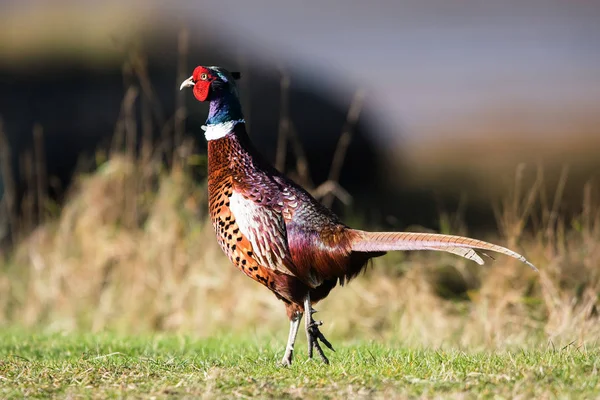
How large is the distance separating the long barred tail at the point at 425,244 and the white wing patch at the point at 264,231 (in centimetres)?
42

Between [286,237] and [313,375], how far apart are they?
85 cm

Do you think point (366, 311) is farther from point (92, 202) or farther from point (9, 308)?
point (9, 308)

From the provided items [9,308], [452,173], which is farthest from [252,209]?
[452,173]

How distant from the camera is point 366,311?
8.31 m

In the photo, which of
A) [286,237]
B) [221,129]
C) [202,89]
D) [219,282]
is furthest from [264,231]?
[219,282]

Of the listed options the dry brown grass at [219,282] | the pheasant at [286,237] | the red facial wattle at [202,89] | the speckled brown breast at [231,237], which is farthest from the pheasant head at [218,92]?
the dry brown grass at [219,282]

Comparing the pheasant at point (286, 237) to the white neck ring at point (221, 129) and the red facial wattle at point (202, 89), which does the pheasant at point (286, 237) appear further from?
the red facial wattle at point (202, 89)

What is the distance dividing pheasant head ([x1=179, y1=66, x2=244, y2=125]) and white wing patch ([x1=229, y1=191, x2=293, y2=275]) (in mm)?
652

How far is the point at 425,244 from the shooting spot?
4.78 m

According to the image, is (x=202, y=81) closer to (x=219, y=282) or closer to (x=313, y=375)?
(x=313, y=375)

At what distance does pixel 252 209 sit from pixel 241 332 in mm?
3317

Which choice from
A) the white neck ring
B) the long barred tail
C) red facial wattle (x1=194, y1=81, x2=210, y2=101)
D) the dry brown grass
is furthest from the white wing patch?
the dry brown grass

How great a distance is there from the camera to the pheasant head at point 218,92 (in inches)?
219

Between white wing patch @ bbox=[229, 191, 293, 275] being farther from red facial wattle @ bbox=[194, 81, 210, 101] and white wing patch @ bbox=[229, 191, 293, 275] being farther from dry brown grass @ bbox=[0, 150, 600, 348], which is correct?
dry brown grass @ bbox=[0, 150, 600, 348]
